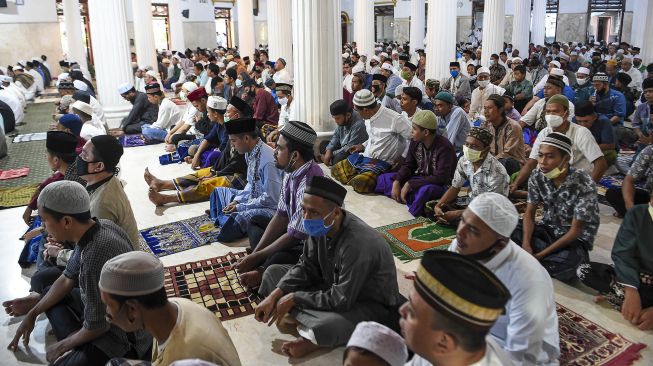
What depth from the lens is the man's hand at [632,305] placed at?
9.32ft

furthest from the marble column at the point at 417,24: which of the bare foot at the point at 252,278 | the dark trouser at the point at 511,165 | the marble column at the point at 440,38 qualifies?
the bare foot at the point at 252,278

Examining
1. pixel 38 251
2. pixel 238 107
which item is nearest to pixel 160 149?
pixel 238 107

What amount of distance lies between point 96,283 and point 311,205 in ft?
3.21

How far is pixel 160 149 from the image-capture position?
7426mm

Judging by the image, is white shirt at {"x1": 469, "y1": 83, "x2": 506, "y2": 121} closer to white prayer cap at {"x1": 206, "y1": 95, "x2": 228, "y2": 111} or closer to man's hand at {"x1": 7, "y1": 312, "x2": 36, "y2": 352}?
white prayer cap at {"x1": 206, "y1": 95, "x2": 228, "y2": 111}

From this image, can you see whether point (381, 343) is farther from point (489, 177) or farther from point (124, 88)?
point (124, 88)

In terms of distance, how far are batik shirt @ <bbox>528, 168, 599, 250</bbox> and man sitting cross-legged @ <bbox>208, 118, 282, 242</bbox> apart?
1750mm

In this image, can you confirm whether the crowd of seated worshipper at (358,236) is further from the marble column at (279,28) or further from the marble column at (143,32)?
the marble column at (143,32)

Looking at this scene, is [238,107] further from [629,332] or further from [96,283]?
[629,332]

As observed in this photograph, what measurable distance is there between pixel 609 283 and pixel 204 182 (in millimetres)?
3489

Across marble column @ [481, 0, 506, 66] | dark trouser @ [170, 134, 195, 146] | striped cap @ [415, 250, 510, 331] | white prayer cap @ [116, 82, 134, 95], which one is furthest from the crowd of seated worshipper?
marble column @ [481, 0, 506, 66]

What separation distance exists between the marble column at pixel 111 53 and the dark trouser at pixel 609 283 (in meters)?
7.61

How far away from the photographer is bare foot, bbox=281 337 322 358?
8.71ft

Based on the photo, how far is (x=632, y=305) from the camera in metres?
2.86
